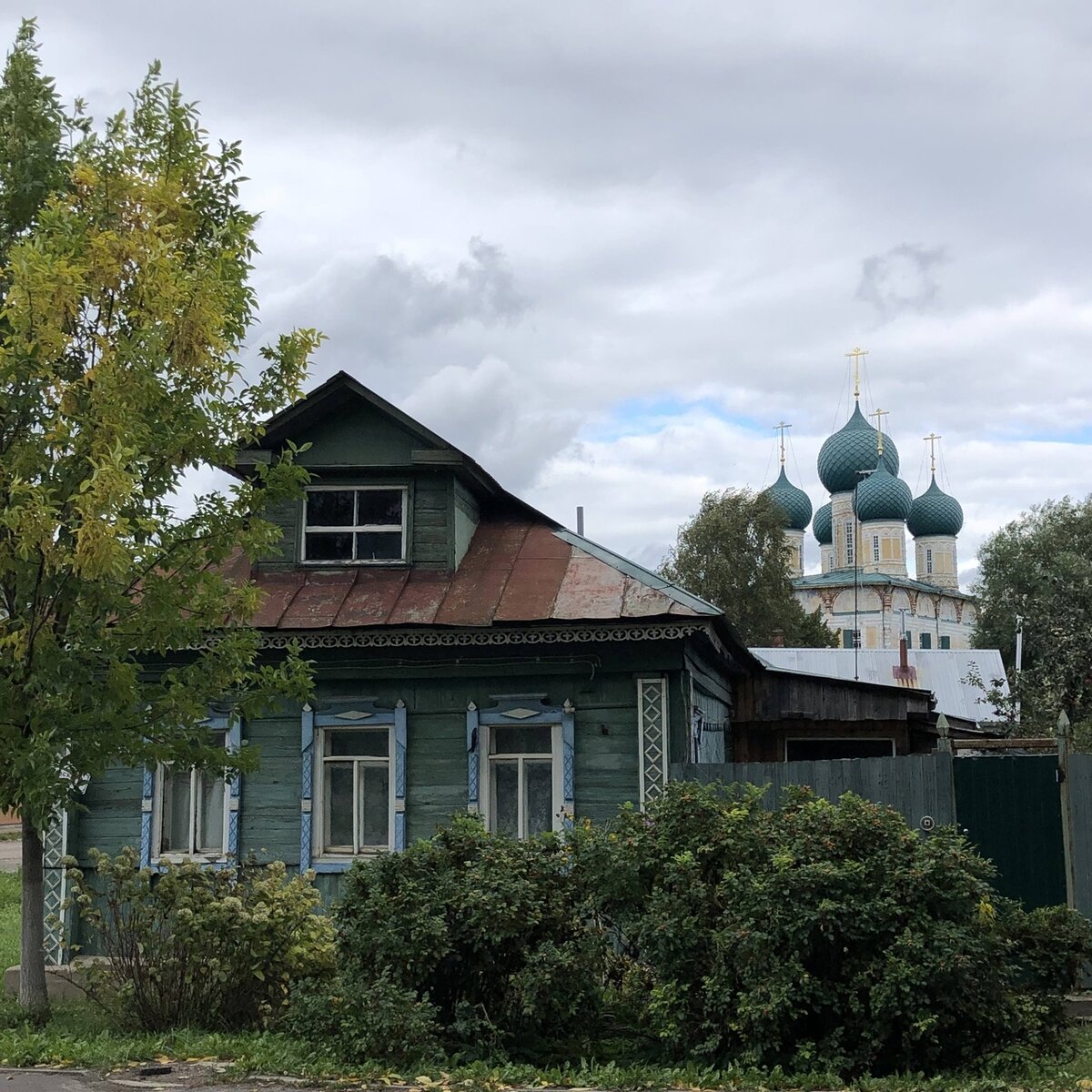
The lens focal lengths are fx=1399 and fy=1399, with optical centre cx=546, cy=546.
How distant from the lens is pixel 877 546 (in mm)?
93250

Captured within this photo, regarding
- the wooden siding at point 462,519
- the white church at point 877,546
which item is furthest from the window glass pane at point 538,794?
the white church at point 877,546

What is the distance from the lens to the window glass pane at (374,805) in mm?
13711

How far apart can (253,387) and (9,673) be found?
9.29 ft

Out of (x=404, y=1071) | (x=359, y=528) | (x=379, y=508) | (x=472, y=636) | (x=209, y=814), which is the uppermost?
(x=379, y=508)

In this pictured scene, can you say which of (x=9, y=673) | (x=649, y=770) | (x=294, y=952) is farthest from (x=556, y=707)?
(x=9, y=673)

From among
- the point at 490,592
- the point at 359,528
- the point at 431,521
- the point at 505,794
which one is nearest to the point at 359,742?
the point at 505,794

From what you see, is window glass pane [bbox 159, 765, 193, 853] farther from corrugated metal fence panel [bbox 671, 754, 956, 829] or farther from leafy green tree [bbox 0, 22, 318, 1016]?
corrugated metal fence panel [bbox 671, 754, 956, 829]

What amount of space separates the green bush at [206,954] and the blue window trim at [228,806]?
3270mm

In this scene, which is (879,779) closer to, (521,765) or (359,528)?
(521,765)

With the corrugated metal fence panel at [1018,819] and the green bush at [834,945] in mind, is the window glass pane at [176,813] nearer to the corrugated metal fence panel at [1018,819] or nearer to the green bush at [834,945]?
the green bush at [834,945]

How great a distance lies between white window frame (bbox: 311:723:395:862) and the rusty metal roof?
45.8 inches

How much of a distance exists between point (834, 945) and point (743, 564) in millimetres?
43799

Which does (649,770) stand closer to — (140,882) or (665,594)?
(665,594)

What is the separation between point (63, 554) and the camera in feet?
31.7
